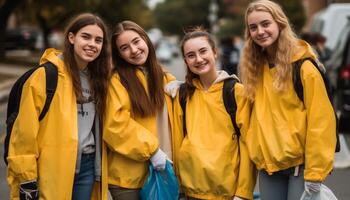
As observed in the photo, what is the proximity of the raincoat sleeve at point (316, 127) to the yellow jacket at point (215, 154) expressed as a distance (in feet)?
1.23

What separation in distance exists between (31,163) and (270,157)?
4.40ft

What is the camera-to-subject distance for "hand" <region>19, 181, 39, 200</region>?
3.60 meters

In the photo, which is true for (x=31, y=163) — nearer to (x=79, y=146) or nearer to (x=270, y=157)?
(x=79, y=146)

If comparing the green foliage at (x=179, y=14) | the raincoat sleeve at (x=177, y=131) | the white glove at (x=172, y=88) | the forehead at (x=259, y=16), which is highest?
the green foliage at (x=179, y=14)


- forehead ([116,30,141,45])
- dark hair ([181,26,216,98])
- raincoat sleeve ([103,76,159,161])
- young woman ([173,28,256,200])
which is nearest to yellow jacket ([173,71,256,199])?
young woman ([173,28,256,200])

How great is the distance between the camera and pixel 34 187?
3.62m

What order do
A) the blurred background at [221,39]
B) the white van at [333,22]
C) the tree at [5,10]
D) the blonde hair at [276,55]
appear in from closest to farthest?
the blonde hair at [276,55], the blurred background at [221,39], the white van at [333,22], the tree at [5,10]

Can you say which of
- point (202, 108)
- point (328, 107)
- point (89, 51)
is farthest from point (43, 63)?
point (328, 107)

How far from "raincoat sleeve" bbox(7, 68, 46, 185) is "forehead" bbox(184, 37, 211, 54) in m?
0.90

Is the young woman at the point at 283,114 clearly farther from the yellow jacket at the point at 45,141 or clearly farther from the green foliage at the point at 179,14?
the green foliage at the point at 179,14

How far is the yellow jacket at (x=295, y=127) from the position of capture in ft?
11.8

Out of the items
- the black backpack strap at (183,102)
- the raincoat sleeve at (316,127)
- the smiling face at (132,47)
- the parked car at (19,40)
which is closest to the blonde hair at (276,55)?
the raincoat sleeve at (316,127)

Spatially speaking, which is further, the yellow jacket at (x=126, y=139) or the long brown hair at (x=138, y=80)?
the long brown hair at (x=138, y=80)

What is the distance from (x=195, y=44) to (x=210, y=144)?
24.4 inches
